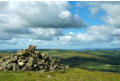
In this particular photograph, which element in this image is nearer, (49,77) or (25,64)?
(49,77)

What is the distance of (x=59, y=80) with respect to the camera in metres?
23.4

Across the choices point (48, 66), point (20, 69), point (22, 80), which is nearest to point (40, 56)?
point (48, 66)

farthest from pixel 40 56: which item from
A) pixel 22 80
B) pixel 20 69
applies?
pixel 22 80

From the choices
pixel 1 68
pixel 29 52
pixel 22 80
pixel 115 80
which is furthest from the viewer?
pixel 29 52

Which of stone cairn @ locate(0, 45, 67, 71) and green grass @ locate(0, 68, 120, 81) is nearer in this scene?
green grass @ locate(0, 68, 120, 81)

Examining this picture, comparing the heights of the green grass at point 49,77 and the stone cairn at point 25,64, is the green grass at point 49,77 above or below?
below

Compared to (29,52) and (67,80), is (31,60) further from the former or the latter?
(67,80)

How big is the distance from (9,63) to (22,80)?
17875 millimetres

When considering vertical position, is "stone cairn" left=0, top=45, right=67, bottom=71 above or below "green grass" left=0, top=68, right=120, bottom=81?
above

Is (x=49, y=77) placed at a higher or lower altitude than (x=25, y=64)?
lower

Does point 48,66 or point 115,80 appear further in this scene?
point 48,66

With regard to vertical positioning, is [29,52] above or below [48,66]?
above

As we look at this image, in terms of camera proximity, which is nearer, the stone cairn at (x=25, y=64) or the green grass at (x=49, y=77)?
the green grass at (x=49, y=77)

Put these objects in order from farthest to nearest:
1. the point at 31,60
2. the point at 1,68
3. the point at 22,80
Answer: the point at 31,60, the point at 1,68, the point at 22,80
